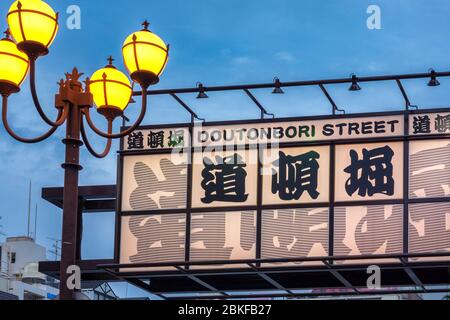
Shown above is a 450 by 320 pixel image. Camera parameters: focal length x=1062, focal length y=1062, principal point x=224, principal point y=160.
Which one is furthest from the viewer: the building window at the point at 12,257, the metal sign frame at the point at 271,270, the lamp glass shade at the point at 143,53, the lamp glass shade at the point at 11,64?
the building window at the point at 12,257

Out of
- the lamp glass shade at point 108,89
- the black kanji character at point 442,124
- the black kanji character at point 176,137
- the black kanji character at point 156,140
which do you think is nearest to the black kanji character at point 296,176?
the black kanji character at point 176,137

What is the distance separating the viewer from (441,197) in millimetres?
20250

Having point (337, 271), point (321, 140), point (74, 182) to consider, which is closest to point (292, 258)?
point (337, 271)

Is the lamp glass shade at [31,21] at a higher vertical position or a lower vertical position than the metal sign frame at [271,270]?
higher

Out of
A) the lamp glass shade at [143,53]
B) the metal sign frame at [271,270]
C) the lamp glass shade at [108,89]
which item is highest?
the lamp glass shade at [143,53]

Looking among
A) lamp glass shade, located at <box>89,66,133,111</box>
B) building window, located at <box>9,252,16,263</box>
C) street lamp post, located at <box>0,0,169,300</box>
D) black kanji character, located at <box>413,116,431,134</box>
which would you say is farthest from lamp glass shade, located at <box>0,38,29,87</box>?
building window, located at <box>9,252,16,263</box>

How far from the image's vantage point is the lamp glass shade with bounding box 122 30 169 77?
547 inches

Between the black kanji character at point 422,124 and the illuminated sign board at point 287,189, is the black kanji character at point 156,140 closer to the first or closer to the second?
the illuminated sign board at point 287,189

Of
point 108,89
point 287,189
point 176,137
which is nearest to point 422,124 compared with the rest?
point 287,189

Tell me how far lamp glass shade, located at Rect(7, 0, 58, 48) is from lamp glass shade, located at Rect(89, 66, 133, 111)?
1404 mm

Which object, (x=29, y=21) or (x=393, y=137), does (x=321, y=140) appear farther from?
(x=29, y=21)

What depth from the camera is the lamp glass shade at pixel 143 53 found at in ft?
45.6

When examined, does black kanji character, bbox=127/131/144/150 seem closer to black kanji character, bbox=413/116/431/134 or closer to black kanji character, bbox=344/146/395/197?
black kanji character, bbox=344/146/395/197

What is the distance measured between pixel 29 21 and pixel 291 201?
8.88 metres
